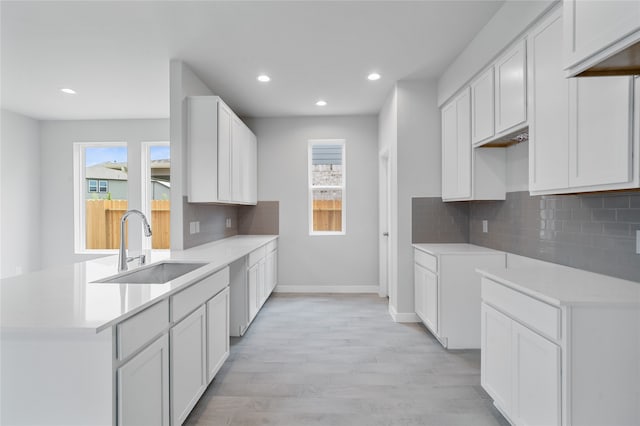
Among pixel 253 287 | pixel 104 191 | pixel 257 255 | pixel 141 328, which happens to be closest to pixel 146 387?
pixel 141 328

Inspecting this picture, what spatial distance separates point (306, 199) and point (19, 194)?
4416 mm

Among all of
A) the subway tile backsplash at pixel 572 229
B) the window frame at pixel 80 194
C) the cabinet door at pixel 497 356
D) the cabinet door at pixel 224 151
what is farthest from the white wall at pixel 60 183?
the cabinet door at pixel 497 356

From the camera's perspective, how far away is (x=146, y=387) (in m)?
1.47

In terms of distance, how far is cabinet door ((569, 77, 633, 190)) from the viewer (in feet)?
4.79

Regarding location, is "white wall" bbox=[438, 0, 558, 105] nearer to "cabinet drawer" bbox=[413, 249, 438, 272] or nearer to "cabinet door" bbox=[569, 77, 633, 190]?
"cabinet door" bbox=[569, 77, 633, 190]

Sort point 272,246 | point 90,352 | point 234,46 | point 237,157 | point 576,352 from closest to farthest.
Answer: point 90,352 → point 576,352 → point 234,46 → point 237,157 → point 272,246

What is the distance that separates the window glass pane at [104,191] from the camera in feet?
18.5

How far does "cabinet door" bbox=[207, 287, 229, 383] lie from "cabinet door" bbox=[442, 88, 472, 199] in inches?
94.5

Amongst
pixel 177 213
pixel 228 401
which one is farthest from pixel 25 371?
pixel 177 213

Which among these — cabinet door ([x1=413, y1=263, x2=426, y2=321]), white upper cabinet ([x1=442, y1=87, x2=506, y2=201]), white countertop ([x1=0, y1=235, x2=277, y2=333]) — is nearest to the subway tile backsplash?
white upper cabinet ([x1=442, y1=87, x2=506, y2=201])

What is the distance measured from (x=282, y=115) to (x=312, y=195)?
1339 mm

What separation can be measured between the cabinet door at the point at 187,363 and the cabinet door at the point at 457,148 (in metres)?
2.58

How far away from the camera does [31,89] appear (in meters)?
4.12

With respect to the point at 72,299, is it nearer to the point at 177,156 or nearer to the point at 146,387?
the point at 146,387
